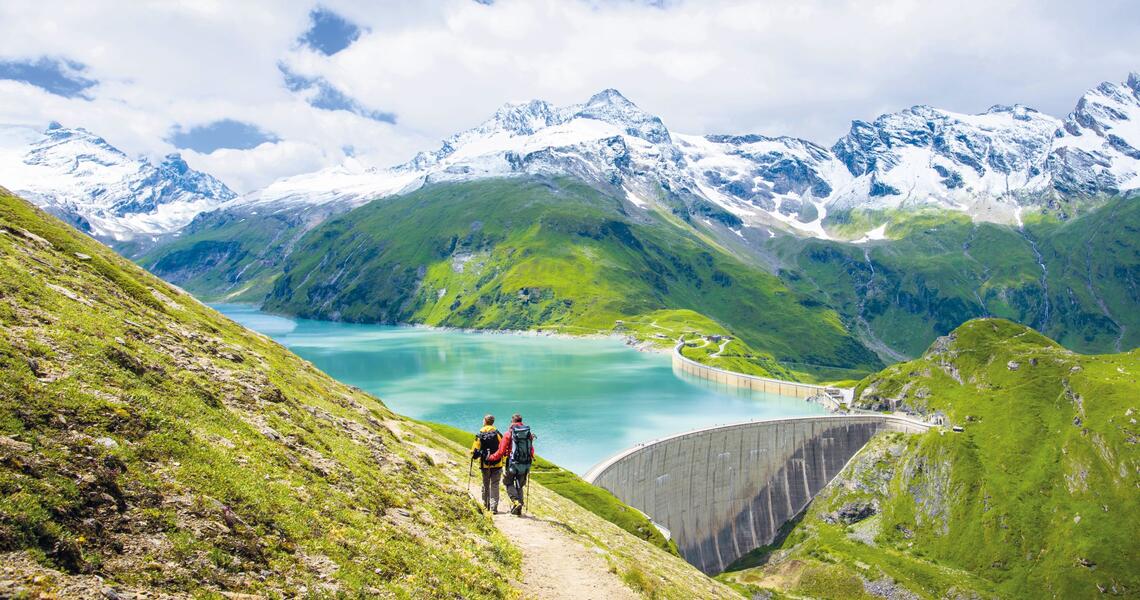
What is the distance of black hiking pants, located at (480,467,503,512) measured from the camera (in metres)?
28.5

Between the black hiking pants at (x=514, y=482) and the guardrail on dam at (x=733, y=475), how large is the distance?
5000 centimetres

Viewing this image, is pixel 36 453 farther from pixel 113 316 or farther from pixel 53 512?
pixel 113 316

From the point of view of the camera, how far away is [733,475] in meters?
106

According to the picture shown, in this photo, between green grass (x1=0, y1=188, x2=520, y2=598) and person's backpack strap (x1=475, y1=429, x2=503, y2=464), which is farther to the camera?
person's backpack strap (x1=475, y1=429, x2=503, y2=464)

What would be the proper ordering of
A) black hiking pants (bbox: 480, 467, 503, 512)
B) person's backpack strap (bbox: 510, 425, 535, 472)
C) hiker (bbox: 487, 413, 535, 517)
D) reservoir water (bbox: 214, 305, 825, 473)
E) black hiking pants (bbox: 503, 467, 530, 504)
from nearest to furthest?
1. hiker (bbox: 487, 413, 535, 517)
2. person's backpack strap (bbox: 510, 425, 535, 472)
3. black hiking pants (bbox: 480, 467, 503, 512)
4. black hiking pants (bbox: 503, 467, 530, 504)
5. reservoir water (bbox: 214, 305, 825, 473)

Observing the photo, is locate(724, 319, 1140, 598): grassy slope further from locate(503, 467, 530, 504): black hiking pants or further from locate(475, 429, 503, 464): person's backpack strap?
locate(475, 429, 503, 464): person's backpack strap

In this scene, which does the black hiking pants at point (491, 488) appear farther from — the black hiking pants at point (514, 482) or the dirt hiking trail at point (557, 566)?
the dirt hiking trail at point (557, 566)

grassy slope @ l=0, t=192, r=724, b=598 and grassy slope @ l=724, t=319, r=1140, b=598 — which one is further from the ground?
grassy slope @ l=0, t=192, r=724, b=598

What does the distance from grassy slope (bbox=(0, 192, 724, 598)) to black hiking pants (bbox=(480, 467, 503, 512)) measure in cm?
122

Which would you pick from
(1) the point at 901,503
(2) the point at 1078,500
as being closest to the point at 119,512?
Result: (1) the point at 901,503

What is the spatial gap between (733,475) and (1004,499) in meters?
44.9

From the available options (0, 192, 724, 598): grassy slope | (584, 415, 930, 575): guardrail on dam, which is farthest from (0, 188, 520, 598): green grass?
(584, 415, 930, 575): guardrail on dam

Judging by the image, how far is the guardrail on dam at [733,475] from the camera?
90.8m

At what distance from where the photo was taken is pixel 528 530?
27.8 metres
